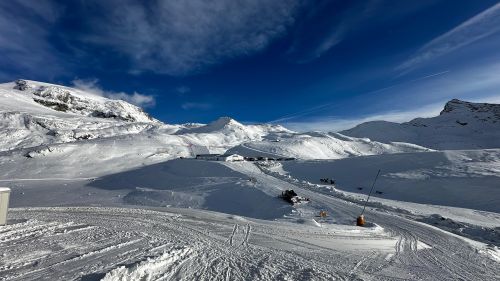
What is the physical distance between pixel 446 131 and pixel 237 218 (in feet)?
470

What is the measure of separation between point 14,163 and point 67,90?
17929 cm

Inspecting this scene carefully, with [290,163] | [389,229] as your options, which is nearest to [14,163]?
[290,163]

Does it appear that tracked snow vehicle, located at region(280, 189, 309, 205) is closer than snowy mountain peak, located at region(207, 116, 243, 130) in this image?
Yes

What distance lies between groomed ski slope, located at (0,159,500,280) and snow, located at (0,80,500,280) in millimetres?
45

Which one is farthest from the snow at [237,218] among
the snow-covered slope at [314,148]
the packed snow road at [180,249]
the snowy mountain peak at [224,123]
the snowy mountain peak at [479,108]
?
the snowy mountain peak at [479,108]

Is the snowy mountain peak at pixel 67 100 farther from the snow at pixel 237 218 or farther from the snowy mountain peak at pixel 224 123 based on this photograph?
the snow at pixel 237 218

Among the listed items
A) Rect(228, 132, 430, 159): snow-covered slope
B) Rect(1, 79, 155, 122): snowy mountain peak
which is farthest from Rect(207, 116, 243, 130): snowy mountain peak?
Rect(1, 79, 155, 122): snowy mountain peak

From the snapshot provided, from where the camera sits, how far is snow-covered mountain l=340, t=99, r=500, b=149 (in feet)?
385

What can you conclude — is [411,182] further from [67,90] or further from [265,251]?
[67,90]

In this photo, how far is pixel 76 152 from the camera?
47.6 m

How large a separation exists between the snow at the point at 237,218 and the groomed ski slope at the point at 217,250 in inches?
1.8

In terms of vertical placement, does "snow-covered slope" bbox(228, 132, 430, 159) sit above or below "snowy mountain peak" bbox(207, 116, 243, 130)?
below

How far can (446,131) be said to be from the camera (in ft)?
439

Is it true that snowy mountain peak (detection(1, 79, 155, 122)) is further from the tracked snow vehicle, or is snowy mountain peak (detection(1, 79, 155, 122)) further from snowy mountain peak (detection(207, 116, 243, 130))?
the tracked snow vehicle
